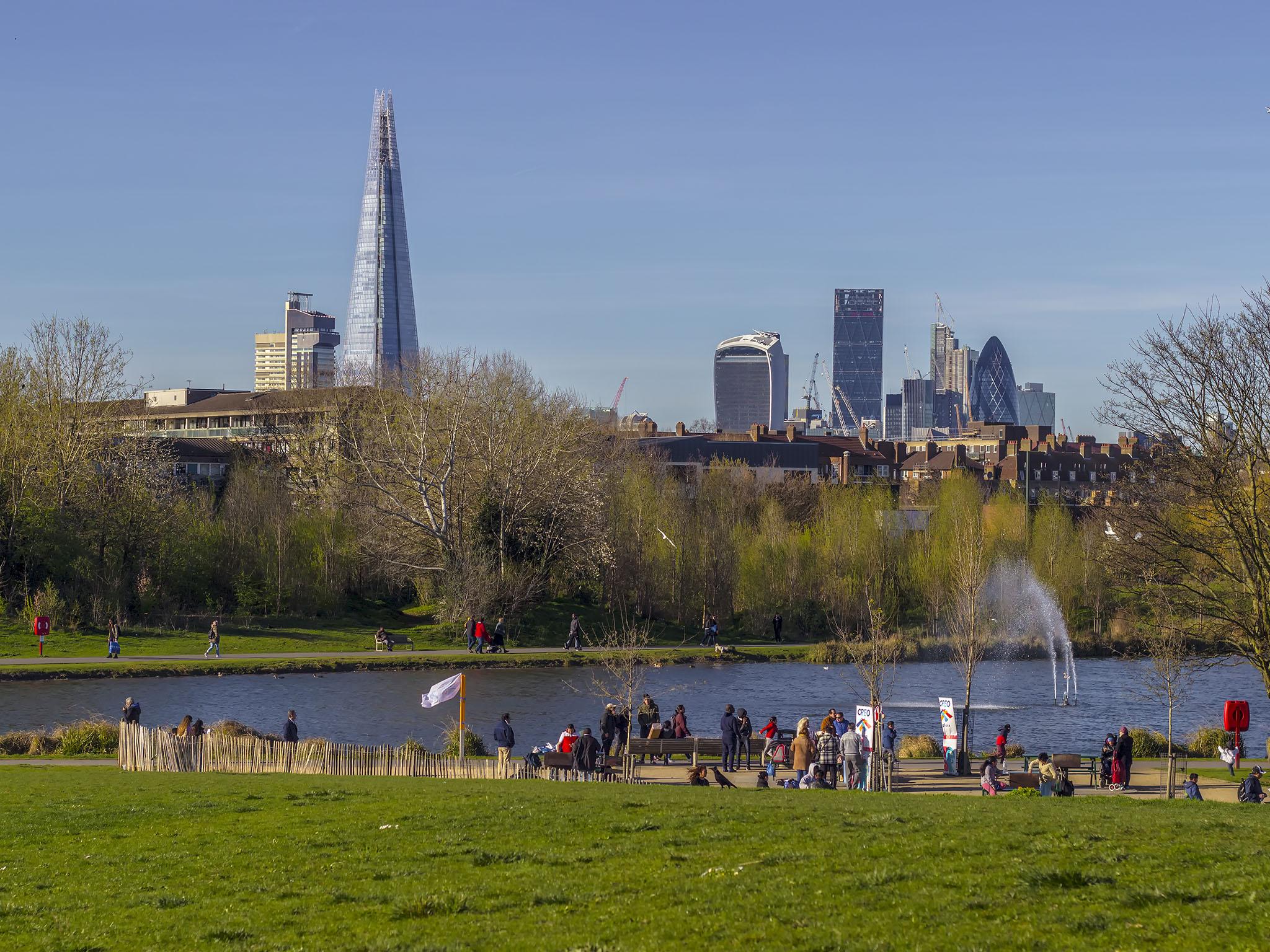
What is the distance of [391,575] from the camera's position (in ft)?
230

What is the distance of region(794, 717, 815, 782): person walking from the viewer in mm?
28734

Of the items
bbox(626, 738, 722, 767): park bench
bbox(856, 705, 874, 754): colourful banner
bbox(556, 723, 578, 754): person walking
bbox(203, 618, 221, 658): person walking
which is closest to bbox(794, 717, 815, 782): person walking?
bbox(856, 705, 874, 754): colourful banner

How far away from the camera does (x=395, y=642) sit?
62.6 metres

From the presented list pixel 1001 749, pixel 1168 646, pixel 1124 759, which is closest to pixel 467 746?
pixel 1001 749

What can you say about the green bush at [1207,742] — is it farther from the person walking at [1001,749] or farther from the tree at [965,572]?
the person walking at [1001,749]

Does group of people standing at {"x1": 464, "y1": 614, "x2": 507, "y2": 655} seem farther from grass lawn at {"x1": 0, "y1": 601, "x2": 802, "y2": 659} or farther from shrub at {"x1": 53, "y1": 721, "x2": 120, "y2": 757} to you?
shrub at {"x1": 53, "y1": 721, "x2": 120, "y2": 757}

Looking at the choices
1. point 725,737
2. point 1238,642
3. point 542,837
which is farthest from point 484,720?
point 542,837

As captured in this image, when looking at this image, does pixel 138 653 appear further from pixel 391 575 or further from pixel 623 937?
pixel 623 937

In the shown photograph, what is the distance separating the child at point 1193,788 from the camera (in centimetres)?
2706

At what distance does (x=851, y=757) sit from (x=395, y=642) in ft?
128

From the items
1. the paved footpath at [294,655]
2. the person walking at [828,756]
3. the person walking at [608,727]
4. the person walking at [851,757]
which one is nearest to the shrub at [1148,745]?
the person walking at [828,756]

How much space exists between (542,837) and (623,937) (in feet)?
18.1

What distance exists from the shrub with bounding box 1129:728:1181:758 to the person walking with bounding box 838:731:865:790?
12.5 meters

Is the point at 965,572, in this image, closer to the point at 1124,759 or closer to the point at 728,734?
the point at 1124,759
